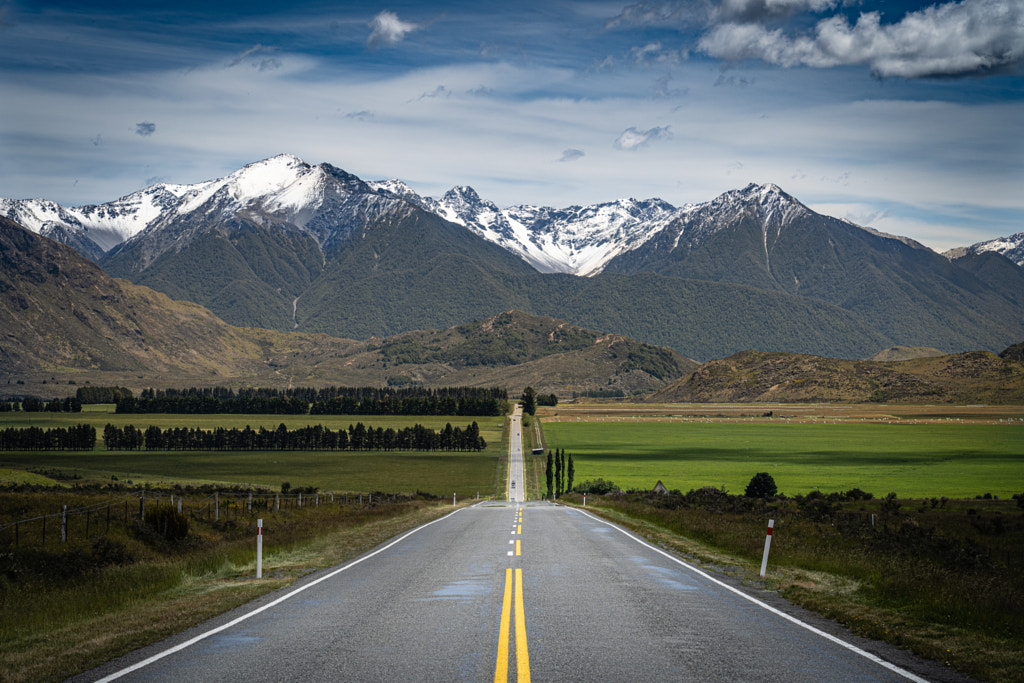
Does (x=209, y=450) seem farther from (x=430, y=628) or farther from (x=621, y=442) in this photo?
(x=430, y=628)

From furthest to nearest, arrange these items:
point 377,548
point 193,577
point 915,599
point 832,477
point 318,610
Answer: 1. point 832,477
2. point 377,548
3. point 193,577
4. point 915,599
5. point 318,610

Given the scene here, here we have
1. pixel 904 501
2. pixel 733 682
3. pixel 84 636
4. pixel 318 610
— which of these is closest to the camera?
pixel 733 682

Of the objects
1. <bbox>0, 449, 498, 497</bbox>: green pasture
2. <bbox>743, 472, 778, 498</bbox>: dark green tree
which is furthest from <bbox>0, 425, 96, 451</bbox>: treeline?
<bbox>743, 472, 778, 498</bbox>: dark green tree

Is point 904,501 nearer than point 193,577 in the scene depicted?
No

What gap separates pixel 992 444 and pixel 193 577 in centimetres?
15522

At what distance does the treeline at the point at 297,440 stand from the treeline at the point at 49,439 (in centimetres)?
452

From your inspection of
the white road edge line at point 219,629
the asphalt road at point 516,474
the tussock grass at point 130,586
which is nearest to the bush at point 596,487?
the asphalt road at point 516,474

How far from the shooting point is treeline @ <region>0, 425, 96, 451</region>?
179m

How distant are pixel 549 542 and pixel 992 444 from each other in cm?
14432

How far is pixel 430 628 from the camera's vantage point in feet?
43.5

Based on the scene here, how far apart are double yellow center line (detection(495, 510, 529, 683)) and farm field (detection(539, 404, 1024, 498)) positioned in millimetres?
71782

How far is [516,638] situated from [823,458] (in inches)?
5069

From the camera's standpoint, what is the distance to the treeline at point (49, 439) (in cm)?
17938

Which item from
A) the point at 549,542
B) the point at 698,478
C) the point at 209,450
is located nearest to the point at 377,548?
the point at 549,542
